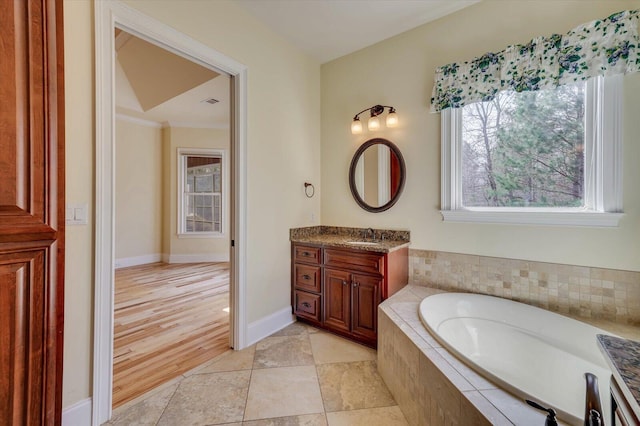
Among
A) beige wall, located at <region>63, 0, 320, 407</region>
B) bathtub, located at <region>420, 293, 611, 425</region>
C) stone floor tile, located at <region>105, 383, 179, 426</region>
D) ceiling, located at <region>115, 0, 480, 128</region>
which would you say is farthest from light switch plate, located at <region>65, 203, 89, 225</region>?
bathtub, located at <region>420, 293, 611, 425</region>

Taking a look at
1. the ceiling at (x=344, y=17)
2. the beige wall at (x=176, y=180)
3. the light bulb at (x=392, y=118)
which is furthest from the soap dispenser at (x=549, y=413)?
the beige wall at (x=176, y=180)

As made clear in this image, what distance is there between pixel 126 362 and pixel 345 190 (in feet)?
8.06

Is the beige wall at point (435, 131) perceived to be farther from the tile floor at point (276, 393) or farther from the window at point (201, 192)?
the window at point (201, 192)

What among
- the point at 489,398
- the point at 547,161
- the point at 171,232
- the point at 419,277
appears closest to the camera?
the point at 489,398

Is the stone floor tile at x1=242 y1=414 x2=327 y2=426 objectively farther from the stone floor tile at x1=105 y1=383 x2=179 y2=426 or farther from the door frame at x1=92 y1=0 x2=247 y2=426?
the door frame at x1=92 y1=0 x2=247 y2=426

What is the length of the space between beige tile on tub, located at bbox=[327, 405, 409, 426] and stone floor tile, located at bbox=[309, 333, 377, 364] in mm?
526

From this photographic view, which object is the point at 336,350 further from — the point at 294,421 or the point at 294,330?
the point at 294,421

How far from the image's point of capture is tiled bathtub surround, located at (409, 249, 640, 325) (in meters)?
1.76

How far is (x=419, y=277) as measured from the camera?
253 cm

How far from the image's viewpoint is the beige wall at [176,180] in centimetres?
548

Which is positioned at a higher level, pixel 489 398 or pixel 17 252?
pixel 17 252

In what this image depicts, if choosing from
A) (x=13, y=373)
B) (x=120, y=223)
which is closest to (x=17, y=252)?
(x=13, y=373)

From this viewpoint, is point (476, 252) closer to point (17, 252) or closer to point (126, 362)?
point (17, 252)

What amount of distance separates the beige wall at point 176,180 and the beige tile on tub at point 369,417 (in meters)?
4.61
